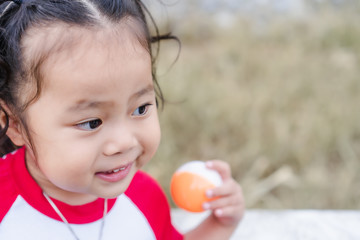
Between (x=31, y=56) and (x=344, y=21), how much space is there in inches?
145

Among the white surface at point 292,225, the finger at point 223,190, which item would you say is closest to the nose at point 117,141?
the finger at point 223,190

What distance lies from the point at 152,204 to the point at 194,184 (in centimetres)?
14

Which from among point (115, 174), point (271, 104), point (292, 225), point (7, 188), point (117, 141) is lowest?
point (271, 104)

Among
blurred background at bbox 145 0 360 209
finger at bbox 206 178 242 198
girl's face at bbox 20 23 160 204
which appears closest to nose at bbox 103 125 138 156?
girl's face at bbox 20 23 160 204

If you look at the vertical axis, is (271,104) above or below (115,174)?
below

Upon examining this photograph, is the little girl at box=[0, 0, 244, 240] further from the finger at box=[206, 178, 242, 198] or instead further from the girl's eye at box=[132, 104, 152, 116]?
the finger at box=[206, 178, 242, 198]

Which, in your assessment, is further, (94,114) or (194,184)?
(194,184)

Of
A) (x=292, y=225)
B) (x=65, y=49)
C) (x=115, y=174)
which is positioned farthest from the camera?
(x=292, y=225)

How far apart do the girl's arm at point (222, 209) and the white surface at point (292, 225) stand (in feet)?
1.83

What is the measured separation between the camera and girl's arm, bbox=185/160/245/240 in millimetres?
1515

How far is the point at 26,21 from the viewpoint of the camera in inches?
45.1

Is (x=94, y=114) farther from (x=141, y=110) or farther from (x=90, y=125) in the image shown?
(x=141, y=110)

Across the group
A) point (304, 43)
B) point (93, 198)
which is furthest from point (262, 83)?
point (93, 198)

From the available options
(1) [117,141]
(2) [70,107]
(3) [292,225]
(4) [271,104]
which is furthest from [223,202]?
(4) [271,104]
